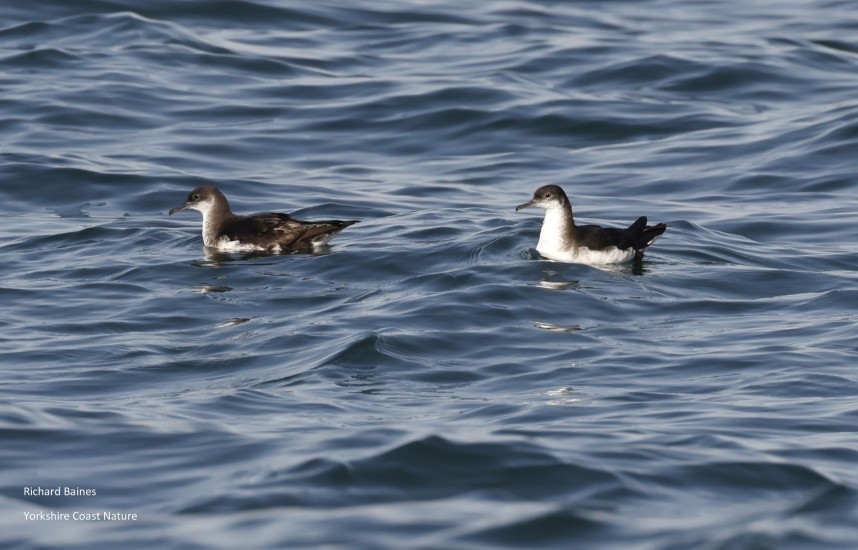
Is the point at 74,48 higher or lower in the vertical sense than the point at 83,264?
higher

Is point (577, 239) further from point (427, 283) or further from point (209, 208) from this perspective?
point (209, 208)

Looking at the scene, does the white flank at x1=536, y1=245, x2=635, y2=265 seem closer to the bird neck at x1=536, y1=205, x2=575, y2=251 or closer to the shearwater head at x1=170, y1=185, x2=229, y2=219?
the bird neck at x1=536, y1=205, x2=575, y2=251

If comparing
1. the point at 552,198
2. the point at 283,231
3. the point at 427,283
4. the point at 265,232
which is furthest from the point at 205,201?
the point at 552,198

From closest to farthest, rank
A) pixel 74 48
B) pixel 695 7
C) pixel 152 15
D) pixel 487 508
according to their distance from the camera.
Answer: pixel 487 508
pixel 74 48
pixel 152 15
pixel 695 7

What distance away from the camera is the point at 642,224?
1424cm

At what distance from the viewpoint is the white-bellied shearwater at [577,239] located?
13688 mm

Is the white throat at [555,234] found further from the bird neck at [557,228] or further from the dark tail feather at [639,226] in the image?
the dark tail feather at [639,226]

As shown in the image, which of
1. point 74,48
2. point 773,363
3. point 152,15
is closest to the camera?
point 773,363

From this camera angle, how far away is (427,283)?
41.8 feet

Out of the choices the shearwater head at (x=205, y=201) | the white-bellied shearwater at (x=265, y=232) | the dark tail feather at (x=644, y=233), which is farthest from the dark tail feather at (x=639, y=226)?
the shearwater head at (x=205, y=201)

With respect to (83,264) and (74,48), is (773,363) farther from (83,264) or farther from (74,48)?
(74,48)

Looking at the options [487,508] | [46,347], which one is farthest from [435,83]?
[487,508]

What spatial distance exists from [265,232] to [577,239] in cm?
298

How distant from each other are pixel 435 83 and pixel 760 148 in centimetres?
506
